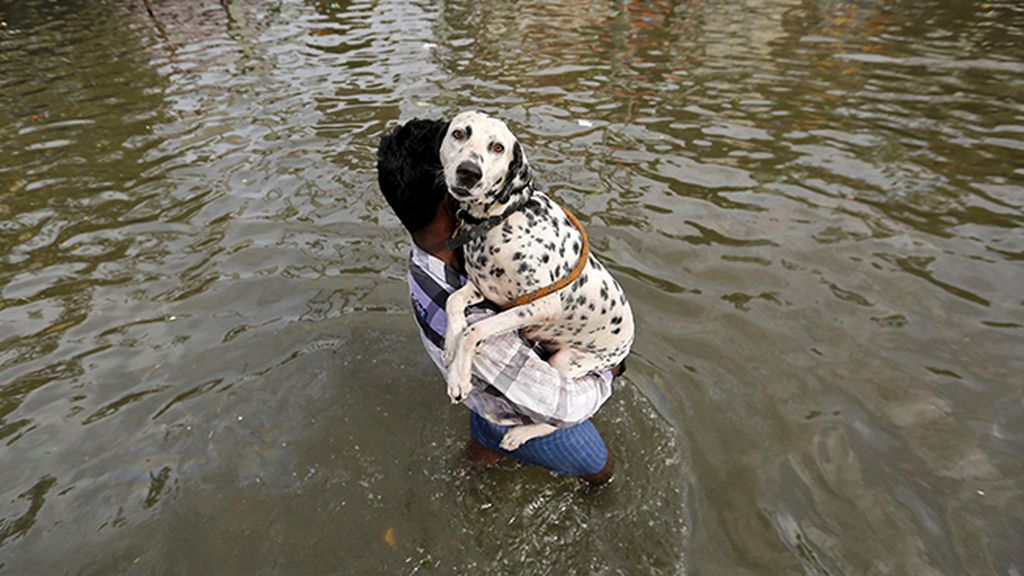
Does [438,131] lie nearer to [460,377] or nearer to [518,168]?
[518,168]

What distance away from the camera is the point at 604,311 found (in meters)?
2.81

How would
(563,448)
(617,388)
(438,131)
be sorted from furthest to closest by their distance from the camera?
(617,388) → (563,448) → (438,131)

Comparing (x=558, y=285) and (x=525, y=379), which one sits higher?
(x=558, y=285)

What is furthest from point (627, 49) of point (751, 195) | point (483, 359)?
point (483, 359)

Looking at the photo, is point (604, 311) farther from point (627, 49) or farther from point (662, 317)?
point (627, 49)

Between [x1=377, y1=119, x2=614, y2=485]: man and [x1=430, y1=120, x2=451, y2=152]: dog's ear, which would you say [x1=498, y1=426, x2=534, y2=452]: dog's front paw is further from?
[x1=430, y1=120, x2=451, y2=152]: dog's ear

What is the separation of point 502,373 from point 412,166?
1.03 m

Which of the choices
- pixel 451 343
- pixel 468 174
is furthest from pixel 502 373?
pixel 468 174

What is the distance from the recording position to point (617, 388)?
409 centimetres

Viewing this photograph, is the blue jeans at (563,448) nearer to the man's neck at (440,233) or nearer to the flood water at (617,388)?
the flood water at (617,388)

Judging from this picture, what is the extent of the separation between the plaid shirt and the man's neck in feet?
Result: 0.11

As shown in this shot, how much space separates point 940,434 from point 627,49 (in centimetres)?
989

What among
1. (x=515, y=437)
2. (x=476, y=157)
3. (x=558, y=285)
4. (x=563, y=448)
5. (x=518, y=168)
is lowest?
(x=563, y=448)

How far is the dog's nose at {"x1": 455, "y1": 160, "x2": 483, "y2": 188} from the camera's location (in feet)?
7.20
